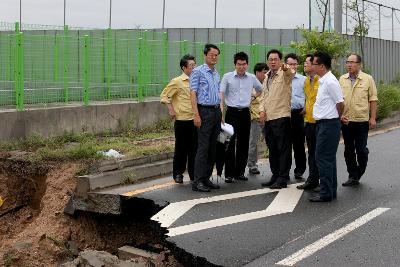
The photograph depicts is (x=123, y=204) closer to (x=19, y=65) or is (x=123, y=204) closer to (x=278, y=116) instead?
(x=278, y=116)

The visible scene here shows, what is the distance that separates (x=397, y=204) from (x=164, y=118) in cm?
779

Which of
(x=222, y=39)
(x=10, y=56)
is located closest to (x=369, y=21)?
(x=222, y=39)

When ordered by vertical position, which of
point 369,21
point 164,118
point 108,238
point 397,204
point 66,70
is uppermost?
point 369,21

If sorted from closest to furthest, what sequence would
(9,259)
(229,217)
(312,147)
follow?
(229,217)
(9,259)
(312,147)

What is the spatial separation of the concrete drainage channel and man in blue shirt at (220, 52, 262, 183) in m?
1.20

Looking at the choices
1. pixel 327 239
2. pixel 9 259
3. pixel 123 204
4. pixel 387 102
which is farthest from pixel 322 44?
pixel 9 259

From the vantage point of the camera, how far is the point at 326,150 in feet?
26.3

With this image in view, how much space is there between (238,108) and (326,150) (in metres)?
1.71

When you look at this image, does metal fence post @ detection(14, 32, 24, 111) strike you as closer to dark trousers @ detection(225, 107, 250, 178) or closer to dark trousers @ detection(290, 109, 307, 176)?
dark trousers @ detection(225, 107, 250, 178)

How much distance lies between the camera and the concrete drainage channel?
22.8 ft

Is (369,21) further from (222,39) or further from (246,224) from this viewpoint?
(246,224)

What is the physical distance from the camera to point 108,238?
8.34m

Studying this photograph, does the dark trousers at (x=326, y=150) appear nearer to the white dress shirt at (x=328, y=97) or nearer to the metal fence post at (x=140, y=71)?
the white dress shirt at (x=328, y=97)

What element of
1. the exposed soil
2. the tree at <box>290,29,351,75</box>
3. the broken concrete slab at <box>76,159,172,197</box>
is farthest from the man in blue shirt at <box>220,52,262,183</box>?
the tree at <box>290,29,351,75</box>
